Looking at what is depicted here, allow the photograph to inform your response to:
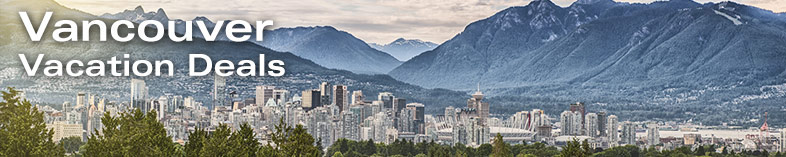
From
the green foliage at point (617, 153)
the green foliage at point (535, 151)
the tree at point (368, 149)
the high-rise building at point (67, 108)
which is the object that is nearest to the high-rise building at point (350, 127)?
the high-rise building at point (67, 108)

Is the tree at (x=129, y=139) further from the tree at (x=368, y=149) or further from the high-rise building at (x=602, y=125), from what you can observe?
the high-rise building at (x=602, y=125)

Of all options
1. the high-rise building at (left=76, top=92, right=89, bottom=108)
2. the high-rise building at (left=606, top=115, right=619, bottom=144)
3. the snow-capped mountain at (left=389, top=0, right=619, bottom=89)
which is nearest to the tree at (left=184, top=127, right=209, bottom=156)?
the high-rise building at (left=606, top=115, right=619, bottom=144)

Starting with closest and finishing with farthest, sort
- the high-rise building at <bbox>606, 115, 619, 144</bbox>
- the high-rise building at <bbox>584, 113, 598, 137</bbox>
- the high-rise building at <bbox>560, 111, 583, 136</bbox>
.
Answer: the high-rise building at <bbox>606, 115, 619, 144</bbox> → the high-rise building at <bbox>584, 113, 598, 137</bbox> → the high-rise building at <bbox>560, 111, 583, 136</bbox>

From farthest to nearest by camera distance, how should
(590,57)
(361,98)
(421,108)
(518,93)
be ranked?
(590,57) → (518,93) → (361,98) → (421,108)

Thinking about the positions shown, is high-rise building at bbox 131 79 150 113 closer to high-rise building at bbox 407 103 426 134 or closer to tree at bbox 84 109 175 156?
high-rise building at bbox 407 103 426 134

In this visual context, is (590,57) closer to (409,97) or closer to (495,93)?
(495,93)

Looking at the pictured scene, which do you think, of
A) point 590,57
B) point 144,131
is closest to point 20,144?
point 144,131

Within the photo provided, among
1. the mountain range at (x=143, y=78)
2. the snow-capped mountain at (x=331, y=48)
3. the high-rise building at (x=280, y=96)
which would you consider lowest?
the high-rise building at (x=280, y=96)
